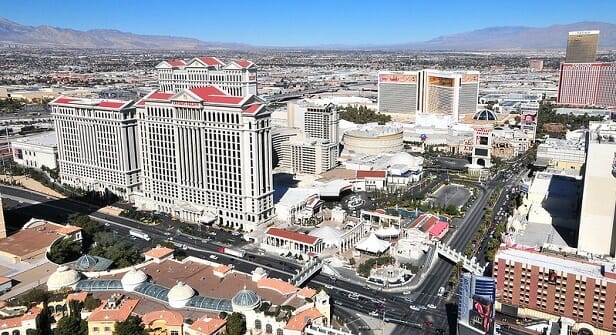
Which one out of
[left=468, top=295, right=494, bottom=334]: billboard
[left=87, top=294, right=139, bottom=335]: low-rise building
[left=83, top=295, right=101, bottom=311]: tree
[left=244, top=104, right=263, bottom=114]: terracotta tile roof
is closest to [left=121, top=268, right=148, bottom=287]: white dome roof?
[left=87, top=294, right=139, bottom=335]: low-rise building

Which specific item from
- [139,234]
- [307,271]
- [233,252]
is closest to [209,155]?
[139,234]

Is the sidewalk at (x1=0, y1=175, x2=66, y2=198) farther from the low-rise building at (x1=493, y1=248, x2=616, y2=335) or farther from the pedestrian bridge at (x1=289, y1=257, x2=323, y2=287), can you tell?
the low-rise building at (x1=493, y1=248, x2=616, y2=335)

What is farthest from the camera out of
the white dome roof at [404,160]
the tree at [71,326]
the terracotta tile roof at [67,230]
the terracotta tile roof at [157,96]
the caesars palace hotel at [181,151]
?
the white dome roof at [404,160]

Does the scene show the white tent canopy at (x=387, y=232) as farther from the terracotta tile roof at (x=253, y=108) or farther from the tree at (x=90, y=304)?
the tree at (x=90, y=304)

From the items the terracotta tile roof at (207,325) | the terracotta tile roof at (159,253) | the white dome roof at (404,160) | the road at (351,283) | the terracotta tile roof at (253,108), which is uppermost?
the terracotta tile roof at (253,108)

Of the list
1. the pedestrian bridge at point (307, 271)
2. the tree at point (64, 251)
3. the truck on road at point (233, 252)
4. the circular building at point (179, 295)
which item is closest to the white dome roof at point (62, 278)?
the tree at point (64, 251)

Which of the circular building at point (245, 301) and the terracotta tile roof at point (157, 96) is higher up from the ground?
the terracotta tile roof at point (157, 96)
